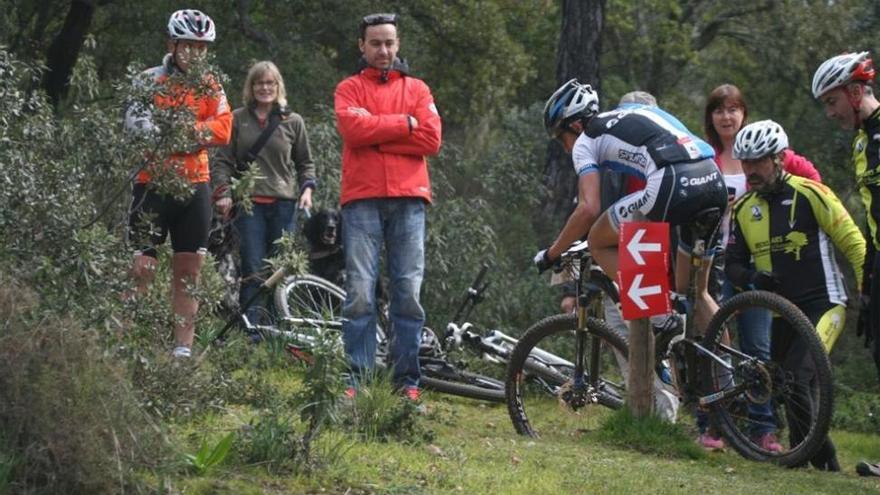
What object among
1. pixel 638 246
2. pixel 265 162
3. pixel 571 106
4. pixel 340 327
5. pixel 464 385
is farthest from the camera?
pixel 265 162

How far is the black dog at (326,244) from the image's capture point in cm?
1199

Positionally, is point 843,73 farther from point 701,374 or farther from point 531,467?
point 531,467

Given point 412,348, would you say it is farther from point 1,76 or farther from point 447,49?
point 447,49

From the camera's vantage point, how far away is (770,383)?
8453 millimetres

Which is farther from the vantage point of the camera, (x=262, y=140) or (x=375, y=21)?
(x=262, y=140)

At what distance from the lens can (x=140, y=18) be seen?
19.9 metres

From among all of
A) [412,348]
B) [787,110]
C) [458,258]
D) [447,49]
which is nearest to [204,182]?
[412,348]

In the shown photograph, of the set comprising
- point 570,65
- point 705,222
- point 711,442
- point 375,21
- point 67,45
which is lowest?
point 711,442

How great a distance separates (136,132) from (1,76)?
0.67 meters

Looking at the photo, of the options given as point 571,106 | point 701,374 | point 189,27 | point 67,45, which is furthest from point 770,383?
point 67,45

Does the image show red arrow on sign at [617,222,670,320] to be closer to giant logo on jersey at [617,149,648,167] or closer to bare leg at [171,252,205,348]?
giant logo on jersey at [617,149,648,167]

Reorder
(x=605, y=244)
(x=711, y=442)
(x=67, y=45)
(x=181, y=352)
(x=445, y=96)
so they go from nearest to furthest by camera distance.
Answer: (x=181, y=352) < (x=605, y=244) < (x=711, y=442) < (x=67, y=45) < (x=445, y=96)

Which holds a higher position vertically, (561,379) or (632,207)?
(632,207)

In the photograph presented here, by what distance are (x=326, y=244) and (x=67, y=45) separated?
33.2ft
